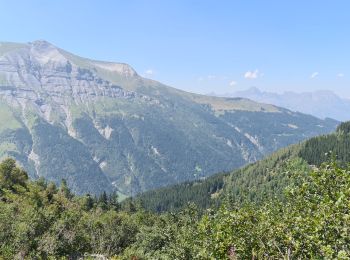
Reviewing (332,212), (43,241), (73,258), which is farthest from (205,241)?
(73,258)

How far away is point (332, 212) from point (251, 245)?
8.01m

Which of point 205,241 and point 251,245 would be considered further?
point 205,241

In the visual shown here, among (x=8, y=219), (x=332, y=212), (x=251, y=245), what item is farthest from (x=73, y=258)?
(x=332, y=212)

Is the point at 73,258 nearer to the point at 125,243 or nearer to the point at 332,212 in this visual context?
the point at 125,243

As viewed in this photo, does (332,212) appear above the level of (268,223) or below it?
above

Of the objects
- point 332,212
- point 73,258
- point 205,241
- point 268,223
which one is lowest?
point 73,258

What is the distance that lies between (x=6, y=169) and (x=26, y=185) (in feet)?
30.4

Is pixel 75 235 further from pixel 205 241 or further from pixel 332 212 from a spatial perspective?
pixel 332 212

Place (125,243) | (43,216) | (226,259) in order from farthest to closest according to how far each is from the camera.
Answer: (125,243)
(43,216)
(226,259)

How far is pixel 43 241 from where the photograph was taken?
71.4 m

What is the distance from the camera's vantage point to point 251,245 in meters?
23.9

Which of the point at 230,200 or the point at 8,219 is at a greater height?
the point at 230,200

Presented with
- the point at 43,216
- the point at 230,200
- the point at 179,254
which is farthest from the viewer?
the point at 43,216

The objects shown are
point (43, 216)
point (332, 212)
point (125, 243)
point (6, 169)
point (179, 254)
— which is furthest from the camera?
point (6, 169)
